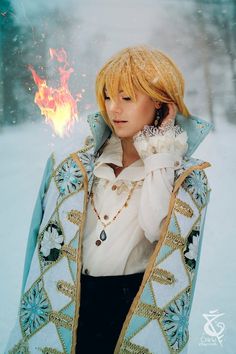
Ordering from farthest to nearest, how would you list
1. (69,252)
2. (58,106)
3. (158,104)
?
(58,106) → (158,104) → (69,252)

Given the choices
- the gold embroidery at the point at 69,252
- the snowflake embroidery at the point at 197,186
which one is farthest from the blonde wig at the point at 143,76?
the gold embroidery at the point at 69,252

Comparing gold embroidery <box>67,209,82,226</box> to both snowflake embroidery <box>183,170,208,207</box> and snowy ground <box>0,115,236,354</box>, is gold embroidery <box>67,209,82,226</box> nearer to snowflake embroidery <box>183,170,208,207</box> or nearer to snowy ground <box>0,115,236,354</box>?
snowflake embroidery <box>183,170,208,207</box>

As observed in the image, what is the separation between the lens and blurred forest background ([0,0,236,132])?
3012 millimetres

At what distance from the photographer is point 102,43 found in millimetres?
3029

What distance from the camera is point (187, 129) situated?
1.90 m

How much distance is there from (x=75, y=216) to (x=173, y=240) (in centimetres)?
30

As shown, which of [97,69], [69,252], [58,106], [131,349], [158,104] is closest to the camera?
[131,349]

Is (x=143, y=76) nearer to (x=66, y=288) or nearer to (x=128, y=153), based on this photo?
(x=128, y=153)

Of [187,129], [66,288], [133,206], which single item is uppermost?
[187,129]

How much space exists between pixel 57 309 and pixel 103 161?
0.48m

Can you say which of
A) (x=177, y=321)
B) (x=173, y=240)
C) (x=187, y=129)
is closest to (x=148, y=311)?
(x=177, y=321)

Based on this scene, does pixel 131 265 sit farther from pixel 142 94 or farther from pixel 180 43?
pixel 180 43

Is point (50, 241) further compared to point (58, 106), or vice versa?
point (58, 106)

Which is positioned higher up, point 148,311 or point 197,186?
point 197,186
